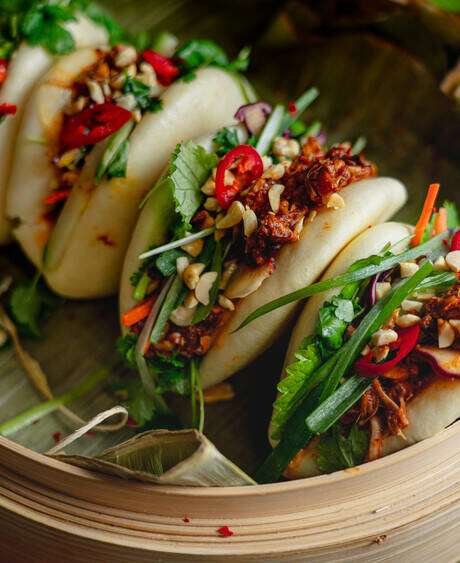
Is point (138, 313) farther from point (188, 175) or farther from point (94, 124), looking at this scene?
point (94, 124)

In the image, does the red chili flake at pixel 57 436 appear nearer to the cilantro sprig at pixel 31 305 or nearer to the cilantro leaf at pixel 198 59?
the cilantro sprig at pixel 31 305

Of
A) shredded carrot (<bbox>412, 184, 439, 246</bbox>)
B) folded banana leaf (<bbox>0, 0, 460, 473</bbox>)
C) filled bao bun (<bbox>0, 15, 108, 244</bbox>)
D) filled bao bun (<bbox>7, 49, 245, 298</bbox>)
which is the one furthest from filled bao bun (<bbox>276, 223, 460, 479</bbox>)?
filled bao bun (<bbox>0, 15, 108, 244</bbox>)

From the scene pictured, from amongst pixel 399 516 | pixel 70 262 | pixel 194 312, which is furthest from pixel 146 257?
pixel 399 516

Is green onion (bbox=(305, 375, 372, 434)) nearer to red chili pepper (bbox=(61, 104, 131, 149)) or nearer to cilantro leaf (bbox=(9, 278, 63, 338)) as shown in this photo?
red chili pepper (bbox=(61, 104, 131, 149))

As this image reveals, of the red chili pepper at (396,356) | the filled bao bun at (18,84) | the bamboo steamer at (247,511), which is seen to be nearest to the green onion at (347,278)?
the red chili pepper at (396,356)

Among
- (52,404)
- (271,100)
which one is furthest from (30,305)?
(271,100)

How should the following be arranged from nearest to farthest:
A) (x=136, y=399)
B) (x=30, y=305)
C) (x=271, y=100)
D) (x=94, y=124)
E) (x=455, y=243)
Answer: (x=455, y=243)
(x=94, y=124)
(x=136, y=399)
(x=30, y=305)
(x=271, y=100)
